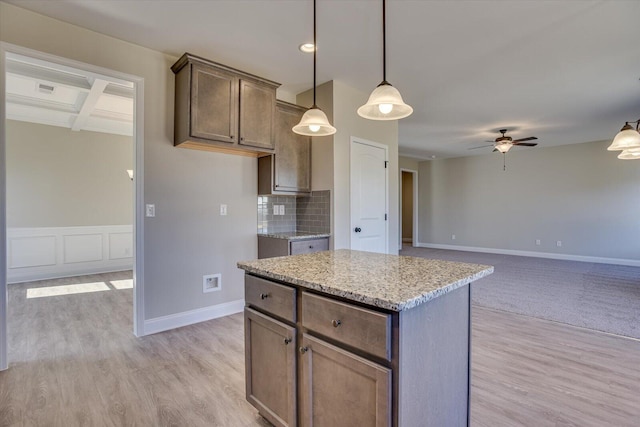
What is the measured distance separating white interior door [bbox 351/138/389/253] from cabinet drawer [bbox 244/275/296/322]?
7.44ft

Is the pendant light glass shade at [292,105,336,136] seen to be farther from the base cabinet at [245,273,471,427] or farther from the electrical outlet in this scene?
the electrical outlet

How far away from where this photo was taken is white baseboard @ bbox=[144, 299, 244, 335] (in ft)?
9.84

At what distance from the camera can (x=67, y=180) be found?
545 centimetres

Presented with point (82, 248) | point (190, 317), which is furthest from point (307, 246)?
point (82, 248)

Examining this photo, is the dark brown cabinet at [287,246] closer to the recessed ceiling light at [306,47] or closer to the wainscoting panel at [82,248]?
the recessed ceiling light at [306,47]

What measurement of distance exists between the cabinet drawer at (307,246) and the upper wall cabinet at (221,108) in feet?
3.41

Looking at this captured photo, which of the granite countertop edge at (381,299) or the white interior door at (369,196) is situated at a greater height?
the white interior door at (369,196)

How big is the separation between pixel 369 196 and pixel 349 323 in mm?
3051

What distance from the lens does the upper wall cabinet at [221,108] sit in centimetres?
288

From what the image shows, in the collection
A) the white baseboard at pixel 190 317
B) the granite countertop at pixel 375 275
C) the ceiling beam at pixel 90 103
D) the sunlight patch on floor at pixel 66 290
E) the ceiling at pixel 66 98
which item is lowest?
the sunlight patch on floor at pixel 66 290

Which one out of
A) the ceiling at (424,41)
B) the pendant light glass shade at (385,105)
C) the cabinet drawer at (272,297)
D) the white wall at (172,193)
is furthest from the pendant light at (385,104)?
the white wall at (172,193)

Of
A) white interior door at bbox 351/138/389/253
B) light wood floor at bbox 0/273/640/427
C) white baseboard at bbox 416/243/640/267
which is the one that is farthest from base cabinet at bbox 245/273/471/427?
white baseboard at bbox 416/243/640/267

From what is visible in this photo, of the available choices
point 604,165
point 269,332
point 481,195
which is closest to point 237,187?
point 269,332

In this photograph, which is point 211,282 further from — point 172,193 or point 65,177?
point 65,177
